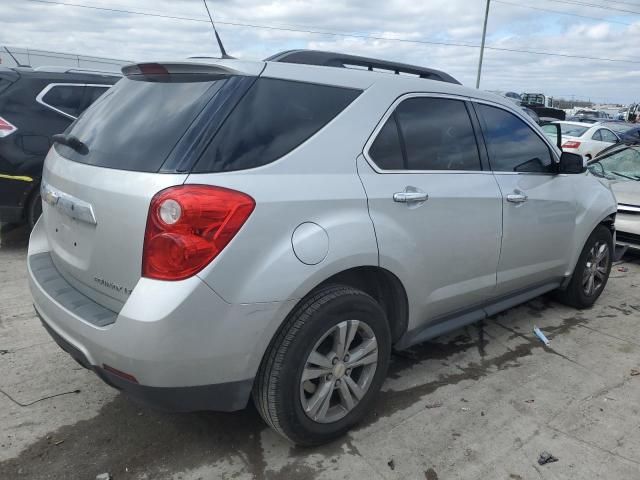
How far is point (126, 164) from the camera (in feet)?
7.61

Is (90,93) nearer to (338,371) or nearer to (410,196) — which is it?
(410,196)

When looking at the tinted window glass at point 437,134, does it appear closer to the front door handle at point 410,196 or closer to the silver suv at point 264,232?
the silver suv at point 264,232

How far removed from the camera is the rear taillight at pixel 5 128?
5320mm

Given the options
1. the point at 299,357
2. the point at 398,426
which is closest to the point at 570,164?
the point at 398,426


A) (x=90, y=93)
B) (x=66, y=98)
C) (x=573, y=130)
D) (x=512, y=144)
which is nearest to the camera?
(x=512, y=144)

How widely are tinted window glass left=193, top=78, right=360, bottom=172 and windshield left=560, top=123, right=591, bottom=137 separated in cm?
1420

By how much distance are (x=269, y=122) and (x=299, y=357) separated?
103 cm

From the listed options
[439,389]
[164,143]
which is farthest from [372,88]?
[439,389]

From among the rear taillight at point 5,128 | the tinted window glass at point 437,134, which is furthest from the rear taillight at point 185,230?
the rear taillight at point 5,128

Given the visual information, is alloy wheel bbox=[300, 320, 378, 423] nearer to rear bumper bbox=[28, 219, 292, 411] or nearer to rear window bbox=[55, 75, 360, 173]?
rear bumper bbox=[28, 219, 292, 411]

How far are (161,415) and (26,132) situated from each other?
3.85 m

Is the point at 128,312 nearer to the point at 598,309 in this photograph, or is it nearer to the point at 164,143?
the point at 164,143

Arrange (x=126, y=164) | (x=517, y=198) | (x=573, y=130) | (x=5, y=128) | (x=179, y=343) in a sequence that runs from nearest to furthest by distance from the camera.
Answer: (x=179, y=343), (x=126, y=164), (x=517, y=198), (x=5, y=128), (x=573, y=130)

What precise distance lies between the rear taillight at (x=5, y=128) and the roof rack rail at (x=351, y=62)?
146 inches
